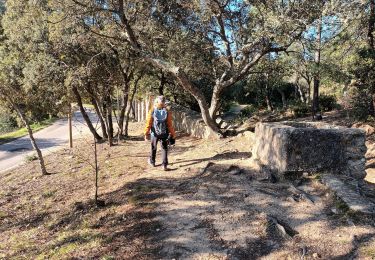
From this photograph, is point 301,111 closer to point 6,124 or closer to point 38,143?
point 38,143

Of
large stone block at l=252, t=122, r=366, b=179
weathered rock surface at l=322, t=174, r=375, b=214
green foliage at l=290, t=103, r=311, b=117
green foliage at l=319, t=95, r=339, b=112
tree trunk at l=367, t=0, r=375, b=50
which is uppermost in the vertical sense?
tree trunk at l=367, t=0, r=375, b=50

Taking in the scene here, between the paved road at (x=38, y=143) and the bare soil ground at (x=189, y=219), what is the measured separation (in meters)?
9.51

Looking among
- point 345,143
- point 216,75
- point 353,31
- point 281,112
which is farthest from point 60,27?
point 281,112

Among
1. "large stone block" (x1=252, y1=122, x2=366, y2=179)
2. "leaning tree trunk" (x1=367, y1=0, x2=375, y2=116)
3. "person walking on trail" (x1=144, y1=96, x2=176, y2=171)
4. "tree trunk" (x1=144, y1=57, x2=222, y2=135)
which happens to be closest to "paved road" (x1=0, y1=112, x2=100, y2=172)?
"tree trunk" (x1=144, y1=57, x2=222, y2=135)

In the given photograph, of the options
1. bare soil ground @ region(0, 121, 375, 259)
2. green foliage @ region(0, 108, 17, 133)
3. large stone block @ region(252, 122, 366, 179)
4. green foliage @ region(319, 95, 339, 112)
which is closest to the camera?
bare soil ground @ region(0, 121, 375, 259)

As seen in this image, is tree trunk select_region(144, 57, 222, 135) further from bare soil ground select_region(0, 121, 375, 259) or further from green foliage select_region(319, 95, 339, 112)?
green foliage select_region(319, 95, 339, 112)

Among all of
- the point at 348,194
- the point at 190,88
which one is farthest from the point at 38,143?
the point at 348,194

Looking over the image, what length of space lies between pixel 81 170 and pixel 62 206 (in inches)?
120

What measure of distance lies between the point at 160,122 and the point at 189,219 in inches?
123

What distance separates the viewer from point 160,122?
7.85 metres

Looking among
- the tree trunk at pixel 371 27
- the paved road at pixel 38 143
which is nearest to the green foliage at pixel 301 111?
the tree trunk at pixel 371 27

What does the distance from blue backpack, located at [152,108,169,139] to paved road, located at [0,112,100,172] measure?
9.12 meters

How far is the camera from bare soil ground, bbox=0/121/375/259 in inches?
172

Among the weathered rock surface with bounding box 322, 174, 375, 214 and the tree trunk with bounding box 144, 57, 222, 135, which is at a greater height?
the tree trunk with bounding box 144, 57, 222, 135
